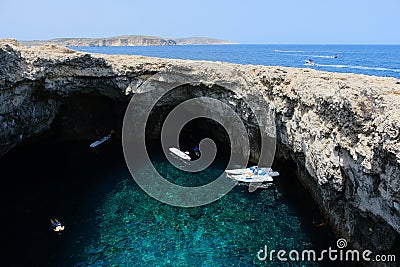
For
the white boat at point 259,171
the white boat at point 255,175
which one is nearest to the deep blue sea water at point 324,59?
the white boat at point 259,171

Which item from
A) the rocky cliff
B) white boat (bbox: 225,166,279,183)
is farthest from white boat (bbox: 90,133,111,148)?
white boat (bbox: 225,166,279,183)

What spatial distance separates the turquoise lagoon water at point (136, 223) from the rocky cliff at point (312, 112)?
7.90ft

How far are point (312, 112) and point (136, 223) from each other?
38.7 feet

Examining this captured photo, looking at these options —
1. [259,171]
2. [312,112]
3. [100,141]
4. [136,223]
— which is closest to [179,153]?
[259,171]

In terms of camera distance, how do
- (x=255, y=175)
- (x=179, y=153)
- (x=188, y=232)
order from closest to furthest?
(x=188, y=232), (x=255, y=175), (x=179, y=153)

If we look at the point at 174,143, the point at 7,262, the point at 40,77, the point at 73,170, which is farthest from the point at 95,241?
the point at 174,143

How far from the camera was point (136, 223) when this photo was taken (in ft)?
65.1

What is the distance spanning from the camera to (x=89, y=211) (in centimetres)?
2102

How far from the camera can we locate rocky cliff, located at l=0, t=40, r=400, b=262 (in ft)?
43.0

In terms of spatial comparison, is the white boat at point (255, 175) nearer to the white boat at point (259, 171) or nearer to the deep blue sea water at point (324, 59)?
the white boat at point (259, 171)

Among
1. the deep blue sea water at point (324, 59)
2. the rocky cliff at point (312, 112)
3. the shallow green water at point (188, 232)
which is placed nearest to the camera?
the rocky cliff at point (312, 112)

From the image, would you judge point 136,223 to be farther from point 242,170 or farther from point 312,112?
point 312,112

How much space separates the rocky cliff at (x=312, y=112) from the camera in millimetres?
13094

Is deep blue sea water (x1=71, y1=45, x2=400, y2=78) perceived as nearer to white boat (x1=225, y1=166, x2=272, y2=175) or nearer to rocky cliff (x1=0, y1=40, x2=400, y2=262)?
white boat (x1=225, y1=166, x2=272, y2=175)
